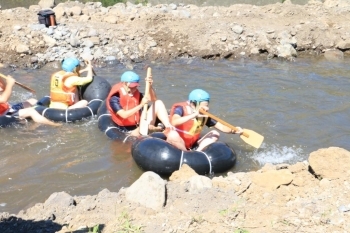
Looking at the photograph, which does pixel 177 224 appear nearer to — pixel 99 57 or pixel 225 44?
pixel 99 57

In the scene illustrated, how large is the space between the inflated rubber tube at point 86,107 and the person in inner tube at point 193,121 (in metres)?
2.30

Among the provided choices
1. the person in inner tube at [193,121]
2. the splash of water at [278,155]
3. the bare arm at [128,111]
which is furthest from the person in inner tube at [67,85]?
the splash of water at [278,155]

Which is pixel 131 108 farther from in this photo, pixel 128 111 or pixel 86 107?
pixel 86 107

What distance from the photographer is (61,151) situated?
24.8 feet

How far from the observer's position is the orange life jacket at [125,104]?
25.9 feet

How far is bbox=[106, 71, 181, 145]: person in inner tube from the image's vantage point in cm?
770

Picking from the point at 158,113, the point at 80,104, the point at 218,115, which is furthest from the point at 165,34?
the point at 158,113

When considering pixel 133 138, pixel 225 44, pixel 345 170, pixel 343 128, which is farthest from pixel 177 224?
pixel 225 44

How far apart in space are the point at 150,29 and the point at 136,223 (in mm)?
10333

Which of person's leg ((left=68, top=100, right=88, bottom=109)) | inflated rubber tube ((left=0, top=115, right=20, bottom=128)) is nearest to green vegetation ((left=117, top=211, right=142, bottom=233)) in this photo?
inflated rubber tube ((left=0, top=115, right=20, bottom=128))

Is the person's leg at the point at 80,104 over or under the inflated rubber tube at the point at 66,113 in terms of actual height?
over

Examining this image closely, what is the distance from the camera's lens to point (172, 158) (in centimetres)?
649

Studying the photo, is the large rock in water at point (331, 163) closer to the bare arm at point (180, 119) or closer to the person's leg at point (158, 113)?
the bare arm at point (180, 119)

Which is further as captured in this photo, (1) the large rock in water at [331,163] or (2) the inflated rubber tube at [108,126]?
(2) the inflated rubber tube at [108,126]
